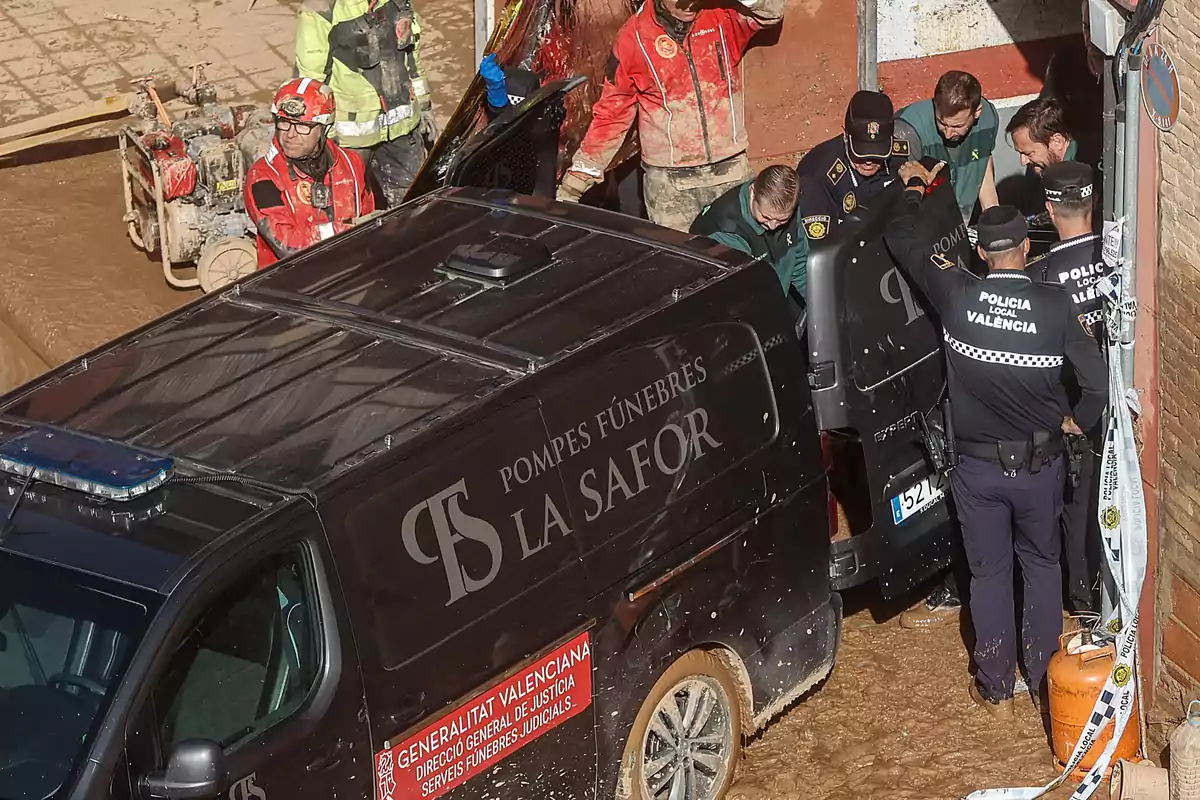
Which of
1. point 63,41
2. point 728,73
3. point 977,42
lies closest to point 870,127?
point 728,73

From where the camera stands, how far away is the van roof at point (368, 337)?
534 centimetres

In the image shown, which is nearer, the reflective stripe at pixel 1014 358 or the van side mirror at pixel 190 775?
the van side mirror at pixel 190 775

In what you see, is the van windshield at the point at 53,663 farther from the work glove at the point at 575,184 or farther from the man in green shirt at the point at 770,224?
the work glove at the point at 575,184

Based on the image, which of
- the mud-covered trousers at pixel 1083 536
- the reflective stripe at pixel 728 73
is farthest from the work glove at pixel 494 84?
the mud-covered trousers at pixel 1083 536

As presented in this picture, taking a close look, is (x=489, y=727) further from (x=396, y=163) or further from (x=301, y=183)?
(x=396, y=163)

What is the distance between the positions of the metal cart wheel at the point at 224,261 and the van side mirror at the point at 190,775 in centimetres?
573

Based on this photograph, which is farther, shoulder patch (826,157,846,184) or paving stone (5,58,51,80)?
paving stone (5,58,51,80)

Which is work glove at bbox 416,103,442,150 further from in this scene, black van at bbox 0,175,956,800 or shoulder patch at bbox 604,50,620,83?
black van at bbox 0,175,956,800

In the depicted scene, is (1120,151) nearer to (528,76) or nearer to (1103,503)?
(1103,503)

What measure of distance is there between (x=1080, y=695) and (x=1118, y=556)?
21.6 inches

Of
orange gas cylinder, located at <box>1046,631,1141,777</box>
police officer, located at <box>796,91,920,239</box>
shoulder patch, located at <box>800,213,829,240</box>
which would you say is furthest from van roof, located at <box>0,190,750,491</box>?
orange gas cylinder, located at <box>1046,631,1141,777</box>

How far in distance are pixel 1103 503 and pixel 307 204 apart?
13.6 feet

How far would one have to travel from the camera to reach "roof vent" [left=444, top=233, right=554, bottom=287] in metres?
6.20

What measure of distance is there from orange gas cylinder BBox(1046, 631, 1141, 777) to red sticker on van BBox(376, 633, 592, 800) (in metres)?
1.97
